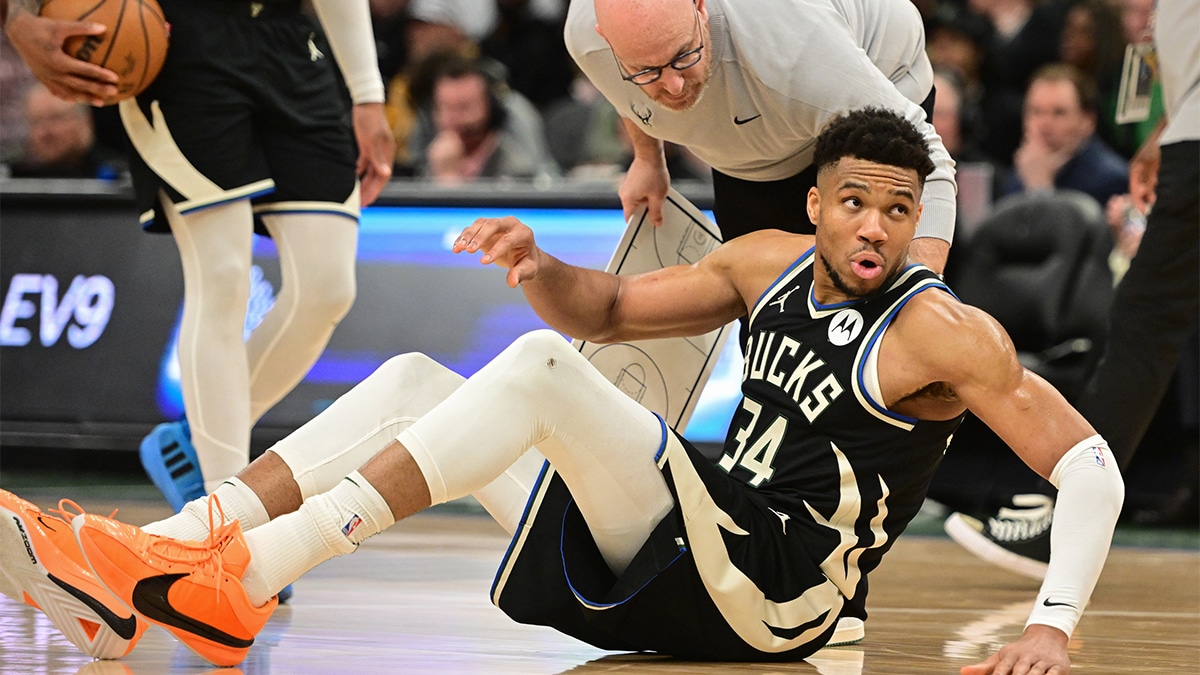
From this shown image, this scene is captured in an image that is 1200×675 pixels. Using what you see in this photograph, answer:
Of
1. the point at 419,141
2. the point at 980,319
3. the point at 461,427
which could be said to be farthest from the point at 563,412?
the point at 419,141

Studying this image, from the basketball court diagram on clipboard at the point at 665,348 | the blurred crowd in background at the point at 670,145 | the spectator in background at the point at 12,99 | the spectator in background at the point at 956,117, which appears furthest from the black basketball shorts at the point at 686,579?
the spectator in background at the point at 12,99

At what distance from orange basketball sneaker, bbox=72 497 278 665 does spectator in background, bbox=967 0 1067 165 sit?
648 centimetres

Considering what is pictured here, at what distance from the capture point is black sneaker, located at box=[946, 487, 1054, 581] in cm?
424

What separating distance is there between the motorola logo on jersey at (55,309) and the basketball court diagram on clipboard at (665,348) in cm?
377

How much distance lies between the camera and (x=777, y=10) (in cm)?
318

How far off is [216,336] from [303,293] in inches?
10.7

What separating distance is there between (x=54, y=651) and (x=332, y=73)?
187cm

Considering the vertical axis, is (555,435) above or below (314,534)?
above

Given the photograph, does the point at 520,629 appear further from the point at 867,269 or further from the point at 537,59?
the point at 537,59

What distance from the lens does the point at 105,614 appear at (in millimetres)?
2529

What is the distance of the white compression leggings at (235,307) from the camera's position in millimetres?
3674

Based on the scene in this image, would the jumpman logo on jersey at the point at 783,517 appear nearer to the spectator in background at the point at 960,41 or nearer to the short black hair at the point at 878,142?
the short black hair at the point at 878,142

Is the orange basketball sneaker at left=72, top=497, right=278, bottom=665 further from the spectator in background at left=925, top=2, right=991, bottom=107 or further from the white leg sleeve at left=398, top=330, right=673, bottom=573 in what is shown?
the spectator in background at left=925, top=2, right=991, bottom=107

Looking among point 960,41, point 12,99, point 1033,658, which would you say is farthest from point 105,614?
point 12,99
